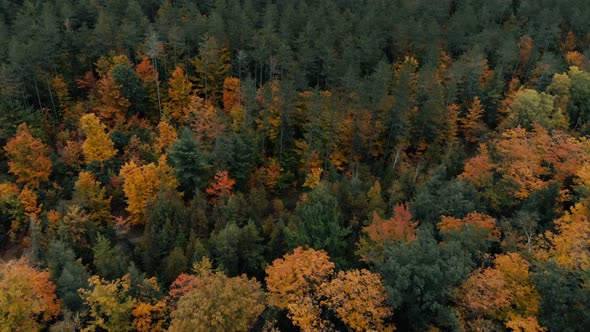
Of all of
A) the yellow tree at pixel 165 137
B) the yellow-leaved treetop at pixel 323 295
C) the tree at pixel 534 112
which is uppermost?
the tree at pixel 534 112

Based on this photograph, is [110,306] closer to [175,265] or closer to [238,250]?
[175,265]

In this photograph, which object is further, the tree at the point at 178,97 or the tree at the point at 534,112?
the tree at the point at 178,97

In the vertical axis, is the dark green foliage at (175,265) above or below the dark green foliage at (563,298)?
below

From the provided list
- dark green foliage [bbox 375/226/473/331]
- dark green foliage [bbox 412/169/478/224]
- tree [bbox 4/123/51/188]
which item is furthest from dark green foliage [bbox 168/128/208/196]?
dark green foliage [bbox 375/226/473/331]

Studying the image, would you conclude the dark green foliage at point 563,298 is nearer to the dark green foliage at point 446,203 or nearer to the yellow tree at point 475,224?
the yellow tree at point 475,224

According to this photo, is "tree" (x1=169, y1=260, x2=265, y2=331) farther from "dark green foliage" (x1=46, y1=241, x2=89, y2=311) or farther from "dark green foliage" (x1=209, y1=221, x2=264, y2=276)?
"dark green foliage" (x1=46, y1=241, x2=89, y2=311)

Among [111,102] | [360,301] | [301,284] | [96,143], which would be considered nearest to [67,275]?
[301,284]

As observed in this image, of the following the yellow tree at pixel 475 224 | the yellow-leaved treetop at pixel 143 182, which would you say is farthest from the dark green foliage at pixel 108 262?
the yellow tree at pixel 475 224
